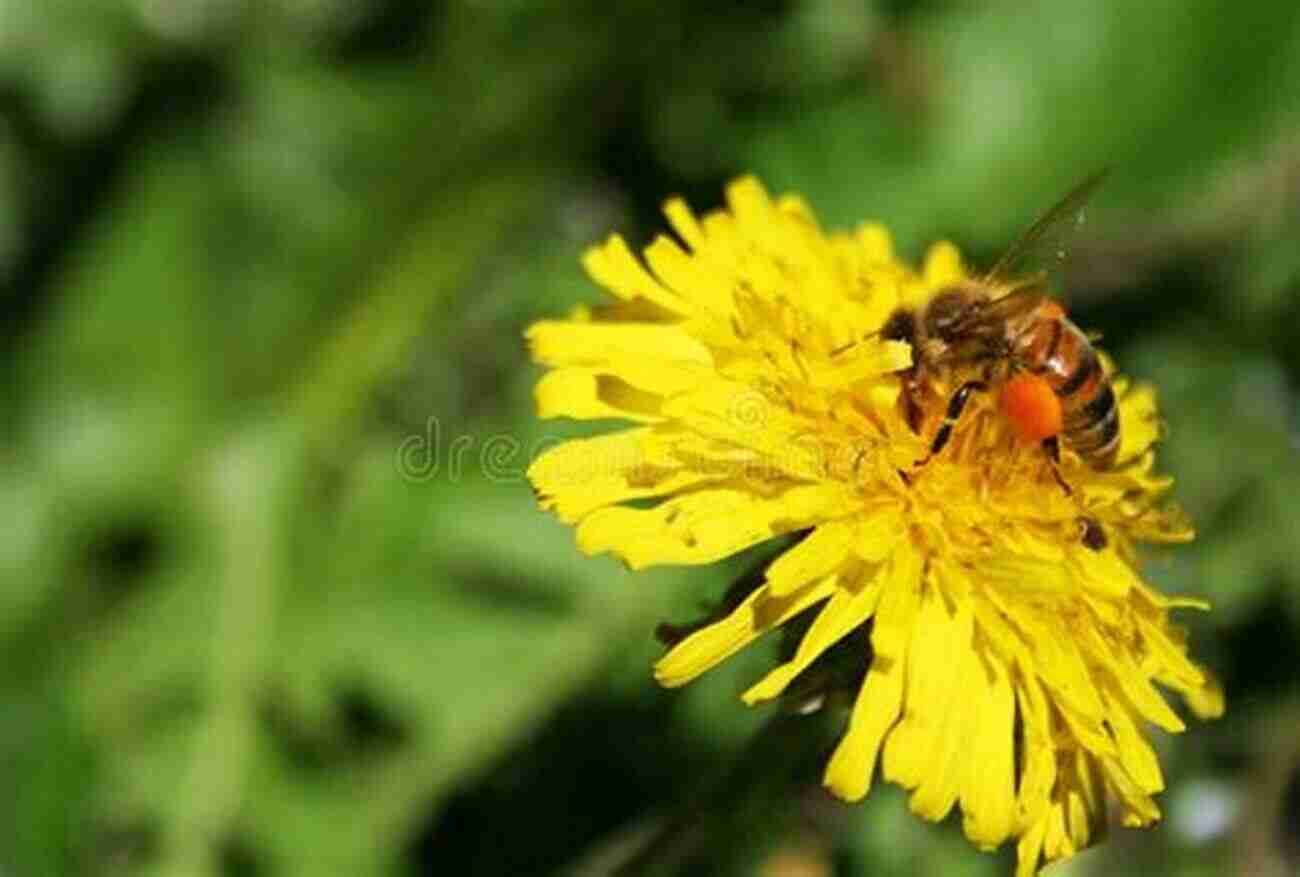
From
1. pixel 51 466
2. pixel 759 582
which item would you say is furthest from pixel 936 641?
pixel 51 466

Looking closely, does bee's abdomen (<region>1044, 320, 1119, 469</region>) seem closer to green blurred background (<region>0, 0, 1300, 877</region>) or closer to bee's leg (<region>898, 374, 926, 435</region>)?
bee's leg (<region>898, 374, 926, 435</region>)

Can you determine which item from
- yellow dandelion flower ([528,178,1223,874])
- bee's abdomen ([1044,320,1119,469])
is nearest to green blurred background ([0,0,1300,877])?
yellow dandelion flower ([528,178,1223,874])

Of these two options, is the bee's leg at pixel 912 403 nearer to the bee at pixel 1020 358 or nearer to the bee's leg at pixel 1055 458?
the bee at pixel 1020 358

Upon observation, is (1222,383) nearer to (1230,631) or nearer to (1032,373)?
(1230,631)

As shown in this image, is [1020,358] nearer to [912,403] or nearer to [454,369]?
[912,403]

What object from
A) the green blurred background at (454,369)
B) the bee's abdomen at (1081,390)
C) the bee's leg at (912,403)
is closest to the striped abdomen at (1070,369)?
the bee's abdomen at (1081,390)

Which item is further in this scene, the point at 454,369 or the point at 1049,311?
the point at 454,369

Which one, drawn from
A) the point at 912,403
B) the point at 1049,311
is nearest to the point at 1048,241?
the point at 1049,311
